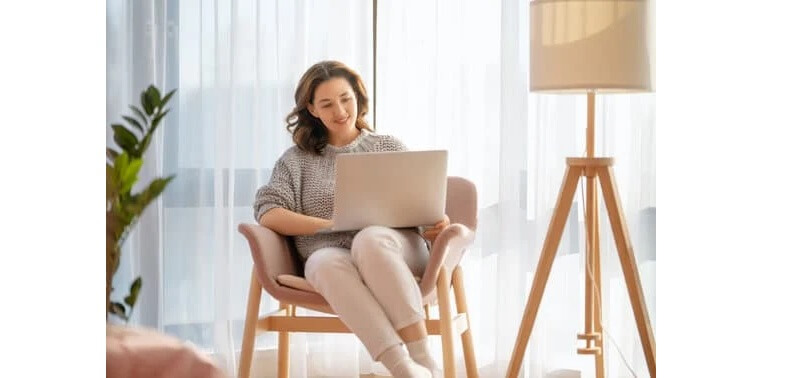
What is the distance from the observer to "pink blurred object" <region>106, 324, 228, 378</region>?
1090mm

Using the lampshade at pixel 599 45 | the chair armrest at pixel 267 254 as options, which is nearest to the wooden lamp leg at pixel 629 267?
the lampshade at pixel 599 45

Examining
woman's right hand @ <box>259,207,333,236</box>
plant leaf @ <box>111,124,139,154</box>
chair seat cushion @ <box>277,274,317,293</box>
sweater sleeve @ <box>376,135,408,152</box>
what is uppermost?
sweater sleeve @ <box>376,135,408,152</box>

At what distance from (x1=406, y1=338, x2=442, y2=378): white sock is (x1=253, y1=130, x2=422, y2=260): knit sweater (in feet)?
1.74

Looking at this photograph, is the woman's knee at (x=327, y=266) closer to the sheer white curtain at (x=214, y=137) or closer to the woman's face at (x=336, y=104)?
the woman's face at (x=336, y=104)

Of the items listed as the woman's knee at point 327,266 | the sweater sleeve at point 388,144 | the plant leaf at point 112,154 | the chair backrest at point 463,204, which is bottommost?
the woman's knee at point 327,266

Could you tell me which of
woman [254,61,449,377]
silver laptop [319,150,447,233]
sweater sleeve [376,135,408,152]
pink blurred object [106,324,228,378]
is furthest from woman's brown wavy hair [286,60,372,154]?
pink blurred object [106,324,228,378]

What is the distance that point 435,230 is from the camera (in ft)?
10.5

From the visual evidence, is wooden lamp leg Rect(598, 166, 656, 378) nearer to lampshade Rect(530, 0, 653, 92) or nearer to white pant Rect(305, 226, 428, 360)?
lampshade Rect(530, 0, 653, 92)

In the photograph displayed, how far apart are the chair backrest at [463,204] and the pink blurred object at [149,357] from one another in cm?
221

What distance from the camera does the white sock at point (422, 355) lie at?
9.52 feet

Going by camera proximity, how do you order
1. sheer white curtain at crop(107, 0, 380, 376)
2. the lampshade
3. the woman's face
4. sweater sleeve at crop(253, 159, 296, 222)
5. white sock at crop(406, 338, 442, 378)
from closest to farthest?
the lampshade, white sock at crop(406, 338, 442, 378), sweater sleeve at crop(253, 159, 296, 222), the woman's face, sheer white curtain at crop(107, 0, 380, 376)
